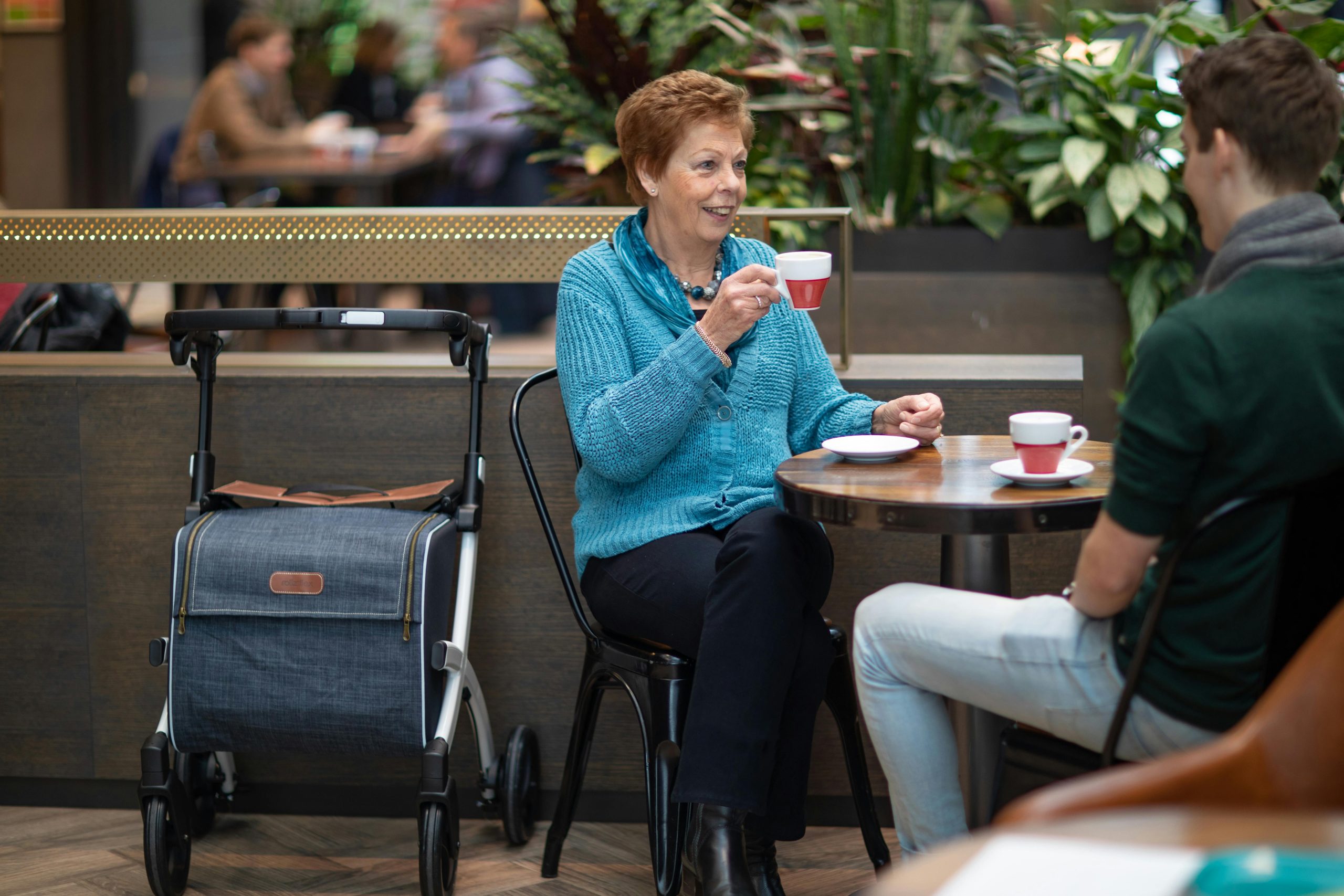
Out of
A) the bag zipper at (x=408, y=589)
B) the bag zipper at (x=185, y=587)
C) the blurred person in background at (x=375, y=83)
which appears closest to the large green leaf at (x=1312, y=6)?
the bag zipper at (x=408, y=589)

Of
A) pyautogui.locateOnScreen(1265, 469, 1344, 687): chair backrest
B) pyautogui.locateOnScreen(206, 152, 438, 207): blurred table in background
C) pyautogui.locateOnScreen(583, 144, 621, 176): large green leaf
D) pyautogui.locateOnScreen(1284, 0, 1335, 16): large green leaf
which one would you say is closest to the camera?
pyautogui.locateOnScreen(1265, 469, 1344, 687): chair backrest

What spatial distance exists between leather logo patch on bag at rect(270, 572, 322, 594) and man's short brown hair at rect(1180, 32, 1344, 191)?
4.72 feet

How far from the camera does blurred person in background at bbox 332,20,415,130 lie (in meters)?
7.95

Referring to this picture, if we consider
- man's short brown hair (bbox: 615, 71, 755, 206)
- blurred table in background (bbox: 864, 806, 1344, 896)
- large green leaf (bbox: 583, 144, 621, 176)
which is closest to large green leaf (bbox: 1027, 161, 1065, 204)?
large green leaf (bbox: 583, 144, 621, 176)

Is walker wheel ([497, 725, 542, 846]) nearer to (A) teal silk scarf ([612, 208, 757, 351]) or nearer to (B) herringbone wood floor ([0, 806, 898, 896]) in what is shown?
(B) herringbone wood floor ([0, 806, 898, 896])

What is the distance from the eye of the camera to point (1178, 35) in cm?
388

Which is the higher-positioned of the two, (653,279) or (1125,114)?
(1125,114)

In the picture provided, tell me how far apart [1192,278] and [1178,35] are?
2.40 feet

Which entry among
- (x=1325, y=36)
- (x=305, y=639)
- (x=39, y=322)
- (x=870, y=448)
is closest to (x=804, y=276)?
(x=870, y=448)

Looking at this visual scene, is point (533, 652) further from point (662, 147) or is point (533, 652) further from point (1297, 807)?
point (1297, 807)

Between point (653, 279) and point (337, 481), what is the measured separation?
81cm

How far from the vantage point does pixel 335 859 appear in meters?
2.37

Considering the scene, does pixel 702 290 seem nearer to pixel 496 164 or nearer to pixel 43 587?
pixel 43 587

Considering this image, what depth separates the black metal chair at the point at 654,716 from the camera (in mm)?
1956
